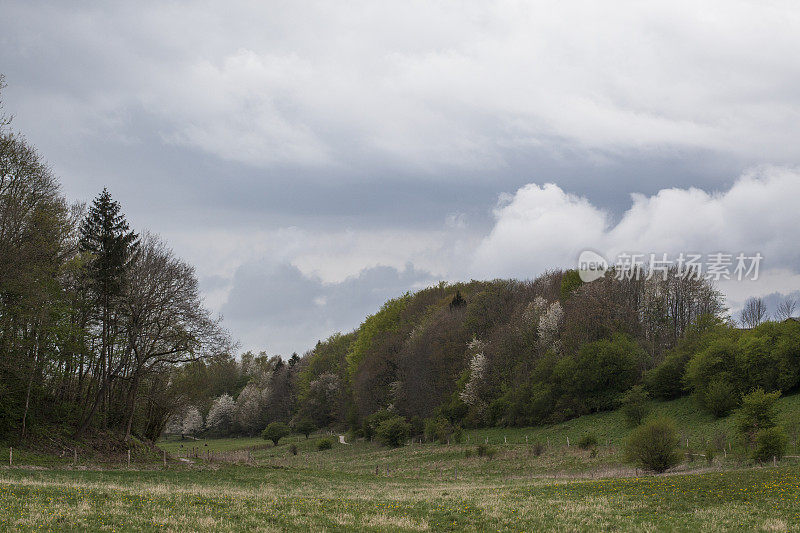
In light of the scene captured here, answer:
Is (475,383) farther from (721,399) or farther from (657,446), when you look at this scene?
(657,446)

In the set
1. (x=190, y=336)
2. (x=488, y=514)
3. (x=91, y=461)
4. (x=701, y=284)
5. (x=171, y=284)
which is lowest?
(x=91, y=461)

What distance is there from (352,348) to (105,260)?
67.7 metres

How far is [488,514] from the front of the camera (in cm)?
1900

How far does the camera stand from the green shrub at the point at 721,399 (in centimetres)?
5059

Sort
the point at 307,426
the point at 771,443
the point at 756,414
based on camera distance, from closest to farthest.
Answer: the point at 771,443, the point at 756,414, the point at 307,426

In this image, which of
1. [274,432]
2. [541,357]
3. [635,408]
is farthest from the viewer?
[274,432]

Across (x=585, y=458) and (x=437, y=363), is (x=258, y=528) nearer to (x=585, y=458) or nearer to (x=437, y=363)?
(x=585, y=458)

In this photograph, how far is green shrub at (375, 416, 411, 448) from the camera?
6806 centimetres

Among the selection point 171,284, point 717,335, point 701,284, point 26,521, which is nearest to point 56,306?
point 171,284

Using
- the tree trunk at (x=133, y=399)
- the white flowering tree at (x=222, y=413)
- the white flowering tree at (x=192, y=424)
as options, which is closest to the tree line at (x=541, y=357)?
the tree trunk at (x=133, y=399)

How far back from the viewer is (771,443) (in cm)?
3166

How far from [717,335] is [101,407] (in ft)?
194

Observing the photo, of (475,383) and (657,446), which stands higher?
(657,446)

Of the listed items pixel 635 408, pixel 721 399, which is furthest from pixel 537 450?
pixel 721 399
